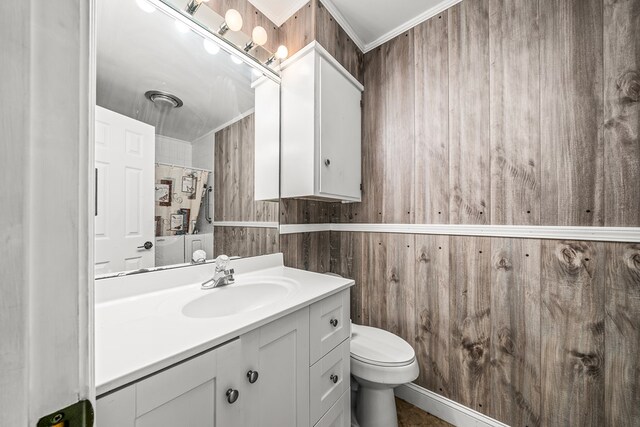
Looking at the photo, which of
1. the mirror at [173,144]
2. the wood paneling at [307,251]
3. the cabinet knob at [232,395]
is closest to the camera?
the cabinet knob at [232,395]

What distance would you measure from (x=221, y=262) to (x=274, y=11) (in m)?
1.54

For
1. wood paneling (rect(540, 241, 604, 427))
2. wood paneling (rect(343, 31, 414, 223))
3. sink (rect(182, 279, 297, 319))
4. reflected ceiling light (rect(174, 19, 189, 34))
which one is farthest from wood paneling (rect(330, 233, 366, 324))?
reflected ceiling light (rect(174, 19, 189, 34))

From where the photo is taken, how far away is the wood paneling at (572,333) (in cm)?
107

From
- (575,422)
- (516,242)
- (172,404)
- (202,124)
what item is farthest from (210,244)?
(575,422)

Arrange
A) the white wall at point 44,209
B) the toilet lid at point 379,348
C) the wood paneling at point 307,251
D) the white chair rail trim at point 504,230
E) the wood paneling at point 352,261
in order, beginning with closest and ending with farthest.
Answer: the white wall at point 44,209 < the white chair rail trim at point 504,230 < the toilet lid at point 379,348 < the wood paneling at point 307,251 < the wood paneling at point 352,261

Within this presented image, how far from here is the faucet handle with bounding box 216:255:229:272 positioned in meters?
1.14

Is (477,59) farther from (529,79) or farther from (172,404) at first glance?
(172,404)

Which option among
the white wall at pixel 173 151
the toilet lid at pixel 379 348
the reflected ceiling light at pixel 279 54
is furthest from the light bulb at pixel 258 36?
the toilet lid at pixel 379 348

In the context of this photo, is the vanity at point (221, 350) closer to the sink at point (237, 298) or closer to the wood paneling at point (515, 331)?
the sink at point (237, 298)

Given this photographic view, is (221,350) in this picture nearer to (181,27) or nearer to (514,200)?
(181,27)

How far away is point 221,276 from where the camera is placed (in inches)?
44.3

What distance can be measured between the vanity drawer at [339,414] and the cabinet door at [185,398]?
1.60ft

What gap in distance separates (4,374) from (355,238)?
5.62 feet

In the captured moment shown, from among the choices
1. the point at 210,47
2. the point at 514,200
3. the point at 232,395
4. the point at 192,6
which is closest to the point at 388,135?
the point at 514,200
